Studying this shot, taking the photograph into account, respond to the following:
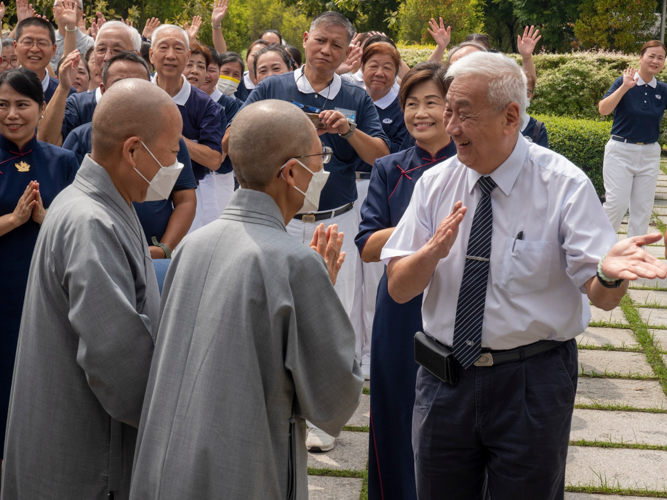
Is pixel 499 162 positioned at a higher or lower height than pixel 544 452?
higher

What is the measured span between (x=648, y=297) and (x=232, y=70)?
5.37 meters

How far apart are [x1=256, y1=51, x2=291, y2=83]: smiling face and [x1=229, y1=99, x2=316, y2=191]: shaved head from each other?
15.3ft

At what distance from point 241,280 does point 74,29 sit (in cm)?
645

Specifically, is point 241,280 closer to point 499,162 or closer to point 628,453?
point 499,162

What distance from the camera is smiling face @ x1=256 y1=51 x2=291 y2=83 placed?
262 inches

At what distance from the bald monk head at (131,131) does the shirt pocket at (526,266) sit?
1260mm

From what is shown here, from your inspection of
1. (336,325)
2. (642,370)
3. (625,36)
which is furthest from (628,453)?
(625,36)

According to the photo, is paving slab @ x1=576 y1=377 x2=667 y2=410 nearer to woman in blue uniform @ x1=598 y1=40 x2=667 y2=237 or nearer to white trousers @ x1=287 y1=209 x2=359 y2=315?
white trousers @ x1=287 y1=209 x2=359 y2=315

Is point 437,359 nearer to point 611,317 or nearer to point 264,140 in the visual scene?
point 264,140

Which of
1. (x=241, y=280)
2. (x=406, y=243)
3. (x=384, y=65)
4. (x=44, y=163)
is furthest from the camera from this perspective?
(x=384, y=65)

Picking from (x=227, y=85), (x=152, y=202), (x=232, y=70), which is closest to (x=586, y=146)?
(x=232, y=70)

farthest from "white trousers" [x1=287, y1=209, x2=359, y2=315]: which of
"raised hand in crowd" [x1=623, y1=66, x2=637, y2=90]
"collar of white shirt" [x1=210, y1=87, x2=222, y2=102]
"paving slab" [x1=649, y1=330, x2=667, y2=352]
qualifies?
"raised hand in crowd" [x1=623, y1=66, x2=637, y2=90]

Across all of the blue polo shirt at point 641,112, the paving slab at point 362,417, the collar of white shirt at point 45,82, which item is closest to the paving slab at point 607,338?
the paving slab at point 362,417

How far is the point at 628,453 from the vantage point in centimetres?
441
